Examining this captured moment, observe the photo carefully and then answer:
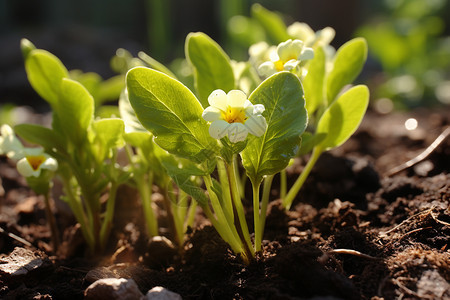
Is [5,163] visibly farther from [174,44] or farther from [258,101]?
A: [174,44]

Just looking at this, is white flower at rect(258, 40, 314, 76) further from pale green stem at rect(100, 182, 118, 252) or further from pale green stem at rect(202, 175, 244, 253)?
pale green stem at rect(100, 182, 118, 252)

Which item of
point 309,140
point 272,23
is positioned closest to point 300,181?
point 309,140

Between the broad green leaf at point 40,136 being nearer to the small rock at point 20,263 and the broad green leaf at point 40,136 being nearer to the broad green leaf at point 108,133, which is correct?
the broad green leaf at point 108,133

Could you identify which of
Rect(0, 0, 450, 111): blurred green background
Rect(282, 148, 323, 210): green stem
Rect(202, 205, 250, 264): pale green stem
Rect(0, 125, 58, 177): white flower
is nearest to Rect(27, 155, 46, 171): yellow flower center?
Rect(0, 125, 58, 177): white flower

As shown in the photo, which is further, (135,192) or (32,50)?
(135,192)

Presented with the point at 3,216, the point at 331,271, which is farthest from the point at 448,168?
the point at 3,216

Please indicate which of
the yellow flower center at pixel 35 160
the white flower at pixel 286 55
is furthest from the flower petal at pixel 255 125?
the yellow flower center at pixel 35 160
